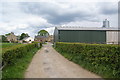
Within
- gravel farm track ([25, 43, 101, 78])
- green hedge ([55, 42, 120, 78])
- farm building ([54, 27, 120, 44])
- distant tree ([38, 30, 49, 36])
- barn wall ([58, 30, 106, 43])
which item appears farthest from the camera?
distant tree ([38, 30, 49, 36])

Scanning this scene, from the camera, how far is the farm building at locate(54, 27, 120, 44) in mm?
36438

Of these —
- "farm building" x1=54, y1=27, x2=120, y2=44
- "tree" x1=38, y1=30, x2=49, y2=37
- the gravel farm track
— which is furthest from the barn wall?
"tree" x1=38, y1=30, x2=49, y2=37

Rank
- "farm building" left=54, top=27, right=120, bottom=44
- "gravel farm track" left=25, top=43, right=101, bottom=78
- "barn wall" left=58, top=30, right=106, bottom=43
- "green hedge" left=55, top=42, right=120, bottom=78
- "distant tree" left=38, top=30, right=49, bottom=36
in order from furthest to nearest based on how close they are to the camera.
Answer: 1. "distant tree" left=38, top=30, right=49, bottom=36
2. "farm building" left=54, top=27, right=120, bottom=44
3. "barn wall" left=58, top=30, right=106, bottom=43
4. "gravel farm track" left=25, top=43, right=101, bottom=78
5. "green hedge" left=55, top=42, right=120, bottom=78

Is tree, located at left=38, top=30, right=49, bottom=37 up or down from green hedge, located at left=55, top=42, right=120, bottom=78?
up

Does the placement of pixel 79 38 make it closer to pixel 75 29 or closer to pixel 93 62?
pixel 75 29

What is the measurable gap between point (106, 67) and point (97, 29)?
34669mm

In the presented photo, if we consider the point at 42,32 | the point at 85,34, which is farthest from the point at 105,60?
the point at 42,32

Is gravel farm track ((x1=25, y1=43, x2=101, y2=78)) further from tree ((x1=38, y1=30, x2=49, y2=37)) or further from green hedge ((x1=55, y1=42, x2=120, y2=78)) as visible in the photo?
tree ((x1=38, y1=30, x2=49, y2=37))

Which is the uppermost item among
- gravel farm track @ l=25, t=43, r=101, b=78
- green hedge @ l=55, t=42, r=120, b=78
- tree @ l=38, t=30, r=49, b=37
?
tree @ l=38, t=30, r=49, b=37

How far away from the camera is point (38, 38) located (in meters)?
91.4

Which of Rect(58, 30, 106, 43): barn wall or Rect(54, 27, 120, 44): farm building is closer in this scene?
Rect(58, 30, 106, 43): barn wall

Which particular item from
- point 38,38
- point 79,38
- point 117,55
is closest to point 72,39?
point 79,38

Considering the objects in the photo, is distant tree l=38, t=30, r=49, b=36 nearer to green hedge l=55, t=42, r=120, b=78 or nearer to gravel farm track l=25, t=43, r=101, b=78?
gravel farm track l=25, t=43, r=101, b=78

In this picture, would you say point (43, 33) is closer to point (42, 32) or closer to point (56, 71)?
point (42, 32)
